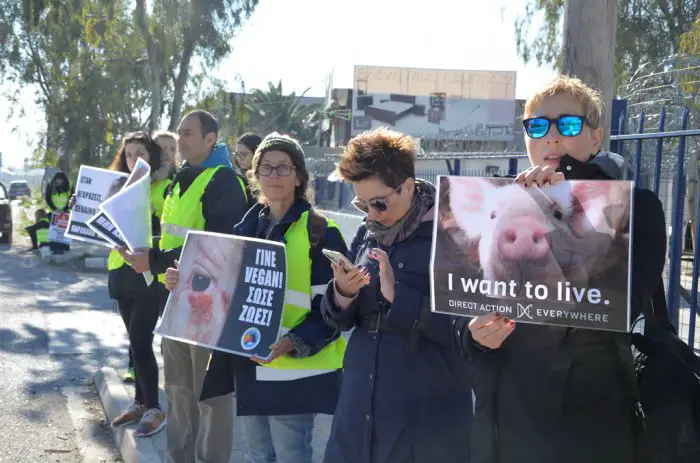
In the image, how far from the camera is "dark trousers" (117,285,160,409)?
18.6 feet

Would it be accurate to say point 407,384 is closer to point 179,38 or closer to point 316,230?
point 316,230

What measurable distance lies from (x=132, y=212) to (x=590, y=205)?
3.30 metres

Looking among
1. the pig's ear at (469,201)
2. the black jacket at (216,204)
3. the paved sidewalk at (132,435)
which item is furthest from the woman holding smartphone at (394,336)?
the paved sidewalk at (132,435)

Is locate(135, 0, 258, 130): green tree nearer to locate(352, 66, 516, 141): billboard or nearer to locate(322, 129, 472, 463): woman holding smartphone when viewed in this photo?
locate(322, 129, 472, 463): woman holding smartphone

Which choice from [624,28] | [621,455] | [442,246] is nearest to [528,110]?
[442,246]

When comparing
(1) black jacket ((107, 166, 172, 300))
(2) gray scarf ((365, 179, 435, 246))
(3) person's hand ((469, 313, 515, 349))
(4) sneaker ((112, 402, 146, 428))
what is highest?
Answer: (2) gray scarf ((365, 179, 435, 246))

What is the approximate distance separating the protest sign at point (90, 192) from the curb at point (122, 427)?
137cm

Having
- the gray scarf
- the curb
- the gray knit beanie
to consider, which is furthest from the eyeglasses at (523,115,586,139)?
the curb

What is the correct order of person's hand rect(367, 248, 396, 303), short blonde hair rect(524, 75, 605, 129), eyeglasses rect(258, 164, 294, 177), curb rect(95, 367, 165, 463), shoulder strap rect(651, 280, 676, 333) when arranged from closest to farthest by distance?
1. shoulder strap rect(651, 280, 676, 333)
2. short blonde hair rect(524, 75, 605, 129)
3. person's hand rect(367, 248, 396, 303)
4. eyeglasses rect(258, 164, 294, 177)
5. curb rect(95, 367, 165, 463)

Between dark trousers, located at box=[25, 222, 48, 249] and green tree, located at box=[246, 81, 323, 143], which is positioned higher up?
green tree, located at box=[246, 81, 323, 143]

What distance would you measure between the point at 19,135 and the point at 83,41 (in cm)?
690

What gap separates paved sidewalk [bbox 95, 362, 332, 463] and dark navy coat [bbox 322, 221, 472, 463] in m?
2.56

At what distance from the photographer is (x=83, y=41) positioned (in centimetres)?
2447

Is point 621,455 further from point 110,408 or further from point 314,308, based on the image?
point 110,408
